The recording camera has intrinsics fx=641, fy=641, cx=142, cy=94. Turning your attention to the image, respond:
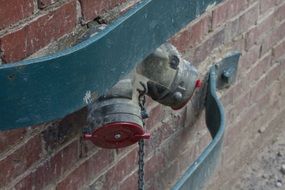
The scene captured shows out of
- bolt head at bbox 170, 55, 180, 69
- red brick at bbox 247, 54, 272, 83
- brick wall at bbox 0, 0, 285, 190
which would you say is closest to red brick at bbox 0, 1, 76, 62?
brick wall at bbox 0, 0, 285, 190

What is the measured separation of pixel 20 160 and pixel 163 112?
0.66 metres

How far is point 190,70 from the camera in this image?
1.73 metres

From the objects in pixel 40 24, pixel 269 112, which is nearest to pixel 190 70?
pixel 40 24

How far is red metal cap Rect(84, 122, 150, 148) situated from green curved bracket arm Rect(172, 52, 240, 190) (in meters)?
0.26

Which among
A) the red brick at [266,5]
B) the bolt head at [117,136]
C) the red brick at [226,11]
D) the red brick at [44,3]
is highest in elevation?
the red brick at [44,3]

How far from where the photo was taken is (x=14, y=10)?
1244 mm

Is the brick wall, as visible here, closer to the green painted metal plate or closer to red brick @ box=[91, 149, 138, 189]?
red brick @ box=[91, 149, 138, 189]

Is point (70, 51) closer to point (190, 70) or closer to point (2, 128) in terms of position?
point (2, 128)

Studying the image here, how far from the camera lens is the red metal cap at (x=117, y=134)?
55.9 inches

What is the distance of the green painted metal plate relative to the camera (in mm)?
1077

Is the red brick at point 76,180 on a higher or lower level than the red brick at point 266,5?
lower

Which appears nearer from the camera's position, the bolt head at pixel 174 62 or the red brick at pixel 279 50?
the bolt head at pixel 174 62

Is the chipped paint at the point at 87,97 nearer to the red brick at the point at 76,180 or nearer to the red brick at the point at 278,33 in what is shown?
the red brick at the point at 76,180

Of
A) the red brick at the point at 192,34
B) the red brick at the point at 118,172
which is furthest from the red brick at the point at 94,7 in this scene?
the red brick at the point at 118,172
